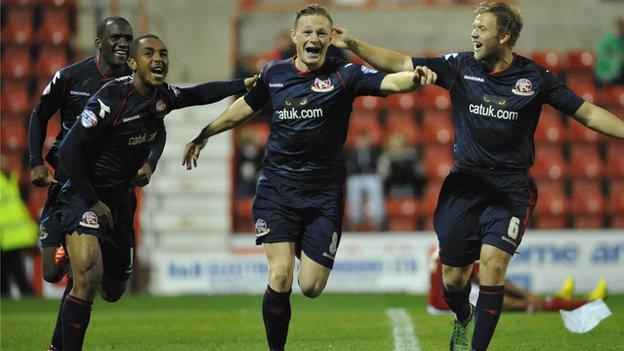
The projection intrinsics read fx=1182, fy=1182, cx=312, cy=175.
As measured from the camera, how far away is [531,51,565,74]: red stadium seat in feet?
60.4

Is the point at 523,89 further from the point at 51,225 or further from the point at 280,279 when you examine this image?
the point at 51,225

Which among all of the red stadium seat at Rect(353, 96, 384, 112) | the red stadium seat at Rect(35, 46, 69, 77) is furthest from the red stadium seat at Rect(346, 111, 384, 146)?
the red stadium seat at Rect(35, 46, 69, 77)

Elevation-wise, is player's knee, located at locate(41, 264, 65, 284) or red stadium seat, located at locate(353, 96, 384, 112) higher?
player's knee, located at locate(41, 264, 65, 284)

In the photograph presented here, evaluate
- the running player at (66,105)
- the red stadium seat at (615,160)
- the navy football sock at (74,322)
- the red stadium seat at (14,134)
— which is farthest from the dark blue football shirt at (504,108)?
→ the red stadium seat at (14,134)

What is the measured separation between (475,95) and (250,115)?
1489mm

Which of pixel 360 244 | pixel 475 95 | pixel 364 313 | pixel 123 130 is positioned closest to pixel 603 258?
pixel 360 244

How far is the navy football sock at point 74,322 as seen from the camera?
7094 millimetres

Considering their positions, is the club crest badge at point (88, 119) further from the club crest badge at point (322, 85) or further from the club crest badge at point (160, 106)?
the club crest badge at point (322, 85)

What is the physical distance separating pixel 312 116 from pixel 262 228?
778mm

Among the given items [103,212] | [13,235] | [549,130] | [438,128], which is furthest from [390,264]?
[103,212]

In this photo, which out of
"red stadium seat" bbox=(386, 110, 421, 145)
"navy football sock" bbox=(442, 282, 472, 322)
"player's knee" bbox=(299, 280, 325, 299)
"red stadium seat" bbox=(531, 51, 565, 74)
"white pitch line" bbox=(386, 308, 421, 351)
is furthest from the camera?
"red stadium seat" bbox=(531, 51, 565, 74)

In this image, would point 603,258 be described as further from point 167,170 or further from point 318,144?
point 318,144

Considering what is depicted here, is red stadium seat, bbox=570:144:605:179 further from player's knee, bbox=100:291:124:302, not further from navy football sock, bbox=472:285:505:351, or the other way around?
player's knee, bbox=100:291:124:302

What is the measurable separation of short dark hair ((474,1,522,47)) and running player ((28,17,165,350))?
2.34 metres
